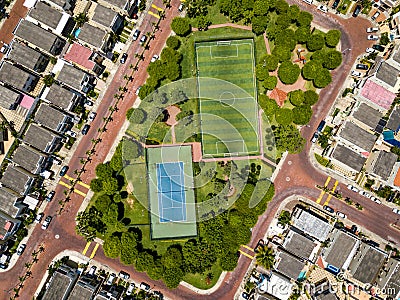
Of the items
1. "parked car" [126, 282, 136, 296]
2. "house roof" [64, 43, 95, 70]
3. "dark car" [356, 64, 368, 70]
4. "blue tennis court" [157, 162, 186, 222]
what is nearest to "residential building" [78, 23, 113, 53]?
"house roof" [64, 43, 95, 70]

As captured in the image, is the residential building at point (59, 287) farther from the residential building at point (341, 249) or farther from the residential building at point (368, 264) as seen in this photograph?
the residential building at point (368, 264)

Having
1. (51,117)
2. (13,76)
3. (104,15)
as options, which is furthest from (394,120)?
(13,76)

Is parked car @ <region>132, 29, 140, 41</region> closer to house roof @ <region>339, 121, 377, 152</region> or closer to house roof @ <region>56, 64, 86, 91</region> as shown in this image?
house roof @ <region>56, 64, 86, 91</region>

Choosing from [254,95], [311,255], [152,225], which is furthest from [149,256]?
[254,95]

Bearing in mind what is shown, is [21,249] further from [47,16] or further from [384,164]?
[384,164]

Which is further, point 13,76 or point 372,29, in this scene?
point 372,29

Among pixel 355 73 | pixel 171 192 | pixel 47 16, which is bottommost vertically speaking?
pixel 171 192
